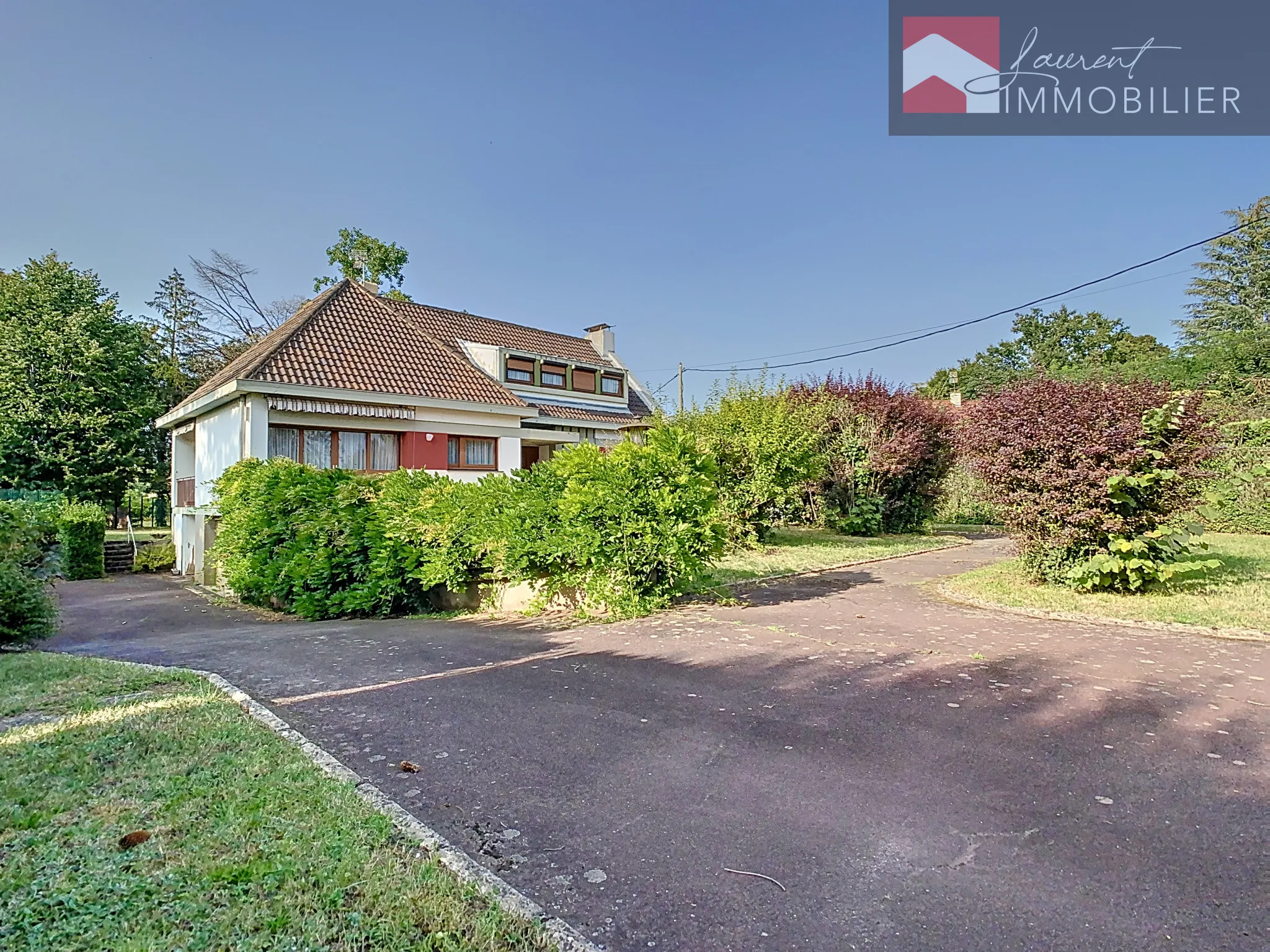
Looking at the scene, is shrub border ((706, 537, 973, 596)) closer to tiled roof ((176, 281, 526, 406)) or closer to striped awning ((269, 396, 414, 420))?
striped awning ((269, 396, 414, 420))

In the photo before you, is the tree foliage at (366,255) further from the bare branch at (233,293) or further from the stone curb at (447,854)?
the stone curb at (447,854)

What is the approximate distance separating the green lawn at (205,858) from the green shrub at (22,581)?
4759mm

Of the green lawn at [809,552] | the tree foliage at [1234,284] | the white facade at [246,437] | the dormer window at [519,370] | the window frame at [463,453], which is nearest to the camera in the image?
the green lawn at [809,552]

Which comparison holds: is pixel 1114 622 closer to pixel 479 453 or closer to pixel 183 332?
pixel 479 453

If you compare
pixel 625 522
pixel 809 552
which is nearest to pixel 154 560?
pixel 625 522

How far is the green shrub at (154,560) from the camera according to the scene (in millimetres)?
22797

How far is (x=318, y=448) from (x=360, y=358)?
A: 3.01 meters

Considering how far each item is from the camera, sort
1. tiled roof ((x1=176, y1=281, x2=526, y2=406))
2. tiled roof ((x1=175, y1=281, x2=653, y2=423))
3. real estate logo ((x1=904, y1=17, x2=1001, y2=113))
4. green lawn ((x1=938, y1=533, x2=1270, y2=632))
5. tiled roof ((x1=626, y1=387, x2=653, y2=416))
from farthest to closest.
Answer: tiled roof ((x1=626, y1=387, x2=653, y2=416))
tiled roof ((x1=175, y1=281, x2=653, y2=423))
tiled roof ((x1=176, y1=281, x2=526, y2=406))
real estate logo ((x1=904, y1=17, x2=1001, y2=113))
green lawn ((x1=938, y1=533, x2=1270, y2=632))

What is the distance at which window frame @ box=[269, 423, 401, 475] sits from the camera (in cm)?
1677

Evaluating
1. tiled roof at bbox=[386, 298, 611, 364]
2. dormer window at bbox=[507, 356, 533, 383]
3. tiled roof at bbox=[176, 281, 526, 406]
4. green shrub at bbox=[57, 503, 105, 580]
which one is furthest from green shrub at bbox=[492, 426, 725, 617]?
green shrub at bbox=[57, 503, 105, 580]

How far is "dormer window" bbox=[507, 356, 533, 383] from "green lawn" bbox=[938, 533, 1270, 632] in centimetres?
1681

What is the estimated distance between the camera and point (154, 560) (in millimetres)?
22844

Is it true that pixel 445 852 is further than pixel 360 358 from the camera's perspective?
No

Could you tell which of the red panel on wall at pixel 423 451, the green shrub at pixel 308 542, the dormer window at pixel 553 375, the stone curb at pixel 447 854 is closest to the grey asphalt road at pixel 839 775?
the stone curb at pixel 447 854
